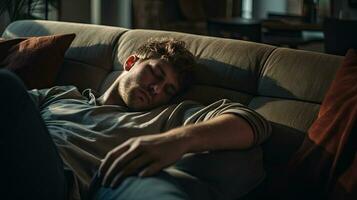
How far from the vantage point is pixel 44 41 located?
7.86 ft

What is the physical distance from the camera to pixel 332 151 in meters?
1.58

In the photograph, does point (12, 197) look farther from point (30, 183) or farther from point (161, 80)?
point (161, 80)

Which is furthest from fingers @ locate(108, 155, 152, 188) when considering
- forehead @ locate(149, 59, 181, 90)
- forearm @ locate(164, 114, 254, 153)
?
forehead @ locate(149, 59, 181, 90)

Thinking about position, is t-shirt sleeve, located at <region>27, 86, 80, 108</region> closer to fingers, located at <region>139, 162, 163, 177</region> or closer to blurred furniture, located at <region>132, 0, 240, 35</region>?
fingers, located at <region>139, 162, 163, 177</region>

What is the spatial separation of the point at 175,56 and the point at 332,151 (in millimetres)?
639

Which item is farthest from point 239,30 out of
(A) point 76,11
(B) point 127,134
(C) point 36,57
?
(B) point 127,134

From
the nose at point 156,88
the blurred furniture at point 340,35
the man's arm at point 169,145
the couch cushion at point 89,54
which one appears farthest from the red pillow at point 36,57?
the blurred furniture at point 340,35

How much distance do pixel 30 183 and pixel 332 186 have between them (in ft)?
2.68

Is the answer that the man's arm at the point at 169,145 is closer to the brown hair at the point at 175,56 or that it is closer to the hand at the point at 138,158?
the hand at the point at 138,158

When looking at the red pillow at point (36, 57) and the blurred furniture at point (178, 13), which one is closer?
the red pillow at point (36, 57)

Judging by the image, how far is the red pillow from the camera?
2318mm

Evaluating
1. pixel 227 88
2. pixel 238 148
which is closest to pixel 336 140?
pixel 238 148

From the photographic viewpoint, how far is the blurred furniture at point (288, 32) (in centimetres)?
432

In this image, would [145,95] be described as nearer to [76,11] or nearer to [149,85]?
[149,85]
